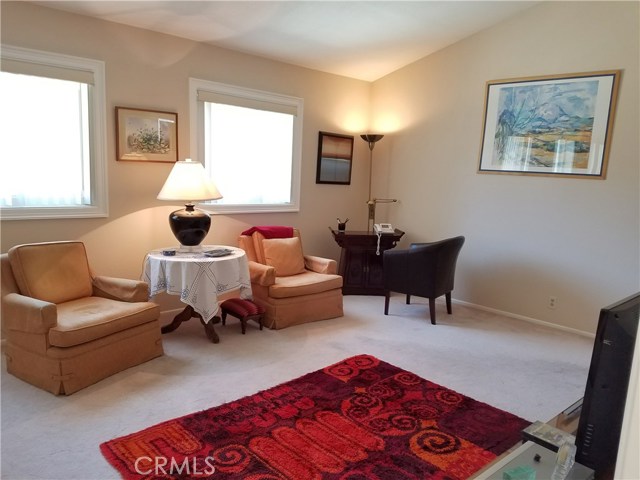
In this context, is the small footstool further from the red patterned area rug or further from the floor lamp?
the floor lamp

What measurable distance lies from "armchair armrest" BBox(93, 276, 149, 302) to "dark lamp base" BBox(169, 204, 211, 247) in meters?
0.55

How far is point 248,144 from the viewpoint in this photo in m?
4.56

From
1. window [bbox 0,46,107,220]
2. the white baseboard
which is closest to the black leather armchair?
the white baseboard

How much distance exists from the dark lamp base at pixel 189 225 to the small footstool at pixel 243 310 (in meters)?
0.62

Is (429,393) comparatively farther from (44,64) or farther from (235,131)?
(44,64)

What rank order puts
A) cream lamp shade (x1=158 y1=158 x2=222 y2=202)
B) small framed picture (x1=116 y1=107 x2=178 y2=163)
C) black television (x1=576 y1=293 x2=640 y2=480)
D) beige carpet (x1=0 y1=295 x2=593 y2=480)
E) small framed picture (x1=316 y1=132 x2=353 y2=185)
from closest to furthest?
black television (x1=576 y1=293 x2=640 y2=480) < beige carpet (x1=0 y1=295 x2=593 y2=480) < cream lamp shade (x1=158 y1=158 x2=222 y2=202) < small framed picture (x1=116 y1=107 x2=178 y2=163) < small framed picture (x1=316 y1=132 x2=353 y2=185)

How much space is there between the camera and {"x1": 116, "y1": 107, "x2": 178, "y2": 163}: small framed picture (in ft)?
11.9

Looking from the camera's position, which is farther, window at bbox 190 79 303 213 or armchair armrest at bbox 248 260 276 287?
window at bbox 190 79 303 213

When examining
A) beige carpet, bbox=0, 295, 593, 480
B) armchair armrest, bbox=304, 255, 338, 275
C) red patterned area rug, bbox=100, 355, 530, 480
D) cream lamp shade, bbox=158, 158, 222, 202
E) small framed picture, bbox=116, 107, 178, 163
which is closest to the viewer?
Result: red patterned area rug, bbox=100, 355, 530, 480

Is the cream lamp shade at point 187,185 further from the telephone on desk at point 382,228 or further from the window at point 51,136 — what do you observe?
the telephone on desk at point 382,228

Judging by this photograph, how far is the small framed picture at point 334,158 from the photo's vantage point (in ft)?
16.8

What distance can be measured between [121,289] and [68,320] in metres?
0.50

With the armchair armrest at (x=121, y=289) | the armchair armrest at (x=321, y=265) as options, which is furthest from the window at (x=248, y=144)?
the armchair armrest at (x=121, y=289)

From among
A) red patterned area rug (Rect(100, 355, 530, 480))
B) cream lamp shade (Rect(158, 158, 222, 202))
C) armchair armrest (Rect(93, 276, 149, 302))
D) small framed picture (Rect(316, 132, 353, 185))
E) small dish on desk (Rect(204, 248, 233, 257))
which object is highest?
small framed picture (Rect(316, 132, 353, 185))
